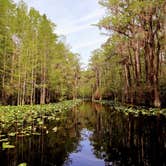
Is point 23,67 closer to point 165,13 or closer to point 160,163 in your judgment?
point 165,13

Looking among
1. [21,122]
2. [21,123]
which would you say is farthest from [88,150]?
[21,122]

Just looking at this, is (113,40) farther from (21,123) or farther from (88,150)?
(88,150)

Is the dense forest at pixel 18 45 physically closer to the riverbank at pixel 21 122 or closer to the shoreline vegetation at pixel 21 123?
the riverbank at pixel 21 122

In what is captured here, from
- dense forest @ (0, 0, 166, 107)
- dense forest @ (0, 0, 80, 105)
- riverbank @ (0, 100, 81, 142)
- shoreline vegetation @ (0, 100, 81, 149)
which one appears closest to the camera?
shoreline vegetation @ (0, 100, 81, 149)

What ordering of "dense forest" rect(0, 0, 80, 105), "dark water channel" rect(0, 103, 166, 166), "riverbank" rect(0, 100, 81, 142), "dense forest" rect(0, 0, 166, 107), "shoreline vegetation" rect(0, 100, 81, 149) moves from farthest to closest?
"dense forest" rect(0, 0, 80, 105), "dense forest" rect(0, 0, 166, 107), "riverbank" rect(0, 100, 81, 142), "shoreline vegetation" rect(0, 100, 81, 149), "dark water channel" rect(0, 103, 166, 166)

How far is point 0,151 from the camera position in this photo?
7277 mm

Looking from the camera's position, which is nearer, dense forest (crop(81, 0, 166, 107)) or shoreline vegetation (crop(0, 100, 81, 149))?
shoreline vegetation (crop(0, 100, 81, 149))

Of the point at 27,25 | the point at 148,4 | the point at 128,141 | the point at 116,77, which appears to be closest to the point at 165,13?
the point at 148,4

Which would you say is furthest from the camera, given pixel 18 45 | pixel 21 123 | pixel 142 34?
pixel 18 45

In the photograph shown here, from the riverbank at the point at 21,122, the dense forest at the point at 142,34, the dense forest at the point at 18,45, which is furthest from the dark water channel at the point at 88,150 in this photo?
the dense forest at the point at 18,45

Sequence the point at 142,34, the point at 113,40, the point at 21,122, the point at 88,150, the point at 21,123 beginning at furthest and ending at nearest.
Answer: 1. the point at 113,40
2. the point at 142,34
3. the point at 21,122
4. the point at 21,123
5. the point at 88,150

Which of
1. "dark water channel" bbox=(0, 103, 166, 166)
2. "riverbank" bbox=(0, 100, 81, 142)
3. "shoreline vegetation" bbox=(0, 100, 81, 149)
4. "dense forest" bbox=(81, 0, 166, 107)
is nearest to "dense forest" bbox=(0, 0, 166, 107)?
"dense forest" bbox=(81, 0, 166, 107)

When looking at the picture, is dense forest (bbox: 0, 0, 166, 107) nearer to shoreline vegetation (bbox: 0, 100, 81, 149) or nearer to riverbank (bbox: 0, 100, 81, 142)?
riverbank (bbox: 0, 100, 81, 142)

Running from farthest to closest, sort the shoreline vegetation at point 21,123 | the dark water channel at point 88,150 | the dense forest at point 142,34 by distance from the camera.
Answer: the dense forest at point 142,34
the shoreline vegetation at point 21,123
the dark water channel at point 88,150
